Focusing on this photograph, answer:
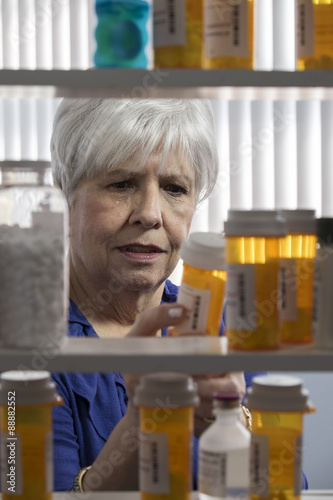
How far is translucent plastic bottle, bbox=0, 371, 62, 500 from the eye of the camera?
39.6 inches

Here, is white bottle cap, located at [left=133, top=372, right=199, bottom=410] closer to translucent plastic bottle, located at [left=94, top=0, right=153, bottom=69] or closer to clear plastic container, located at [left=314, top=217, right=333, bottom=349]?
clear plastic container, located at [left=314, top=217, right=333, bottom=349]

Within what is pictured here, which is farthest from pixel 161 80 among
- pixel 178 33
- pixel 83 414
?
pixel 83 414

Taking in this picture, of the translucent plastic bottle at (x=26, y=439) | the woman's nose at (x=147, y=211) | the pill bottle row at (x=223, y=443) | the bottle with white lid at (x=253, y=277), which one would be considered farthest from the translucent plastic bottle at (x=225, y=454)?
the woman's nose at (x=147, y=211)

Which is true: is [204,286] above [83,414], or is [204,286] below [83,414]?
above

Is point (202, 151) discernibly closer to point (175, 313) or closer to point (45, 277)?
point (175, 313)

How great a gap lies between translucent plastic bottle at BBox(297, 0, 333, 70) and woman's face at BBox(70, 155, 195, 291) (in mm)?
620

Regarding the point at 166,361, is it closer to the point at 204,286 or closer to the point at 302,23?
the point at 204,286

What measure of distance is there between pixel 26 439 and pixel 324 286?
0.45m

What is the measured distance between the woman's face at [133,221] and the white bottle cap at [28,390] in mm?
583

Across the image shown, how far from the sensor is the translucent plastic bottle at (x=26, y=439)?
1.00 metres

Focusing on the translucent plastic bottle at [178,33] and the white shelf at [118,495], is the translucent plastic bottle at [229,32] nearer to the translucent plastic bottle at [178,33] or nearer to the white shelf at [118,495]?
the translucent plastic bottle at [178,33]

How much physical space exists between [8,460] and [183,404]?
25 cm

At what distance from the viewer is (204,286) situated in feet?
3.37

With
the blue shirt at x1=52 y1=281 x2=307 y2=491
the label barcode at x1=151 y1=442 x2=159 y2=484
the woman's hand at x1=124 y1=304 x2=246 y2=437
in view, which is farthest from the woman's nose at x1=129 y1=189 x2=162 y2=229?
the label barcode at x1=151 y1=442 x2=159 y2=484
